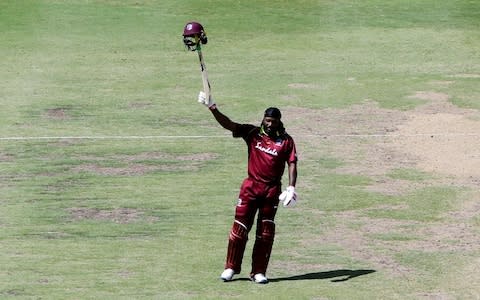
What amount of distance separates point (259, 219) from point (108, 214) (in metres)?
4.36

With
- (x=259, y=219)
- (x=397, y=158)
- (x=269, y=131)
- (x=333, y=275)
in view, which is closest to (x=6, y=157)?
(x=397, y=158)

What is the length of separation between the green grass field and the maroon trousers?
0.43 m

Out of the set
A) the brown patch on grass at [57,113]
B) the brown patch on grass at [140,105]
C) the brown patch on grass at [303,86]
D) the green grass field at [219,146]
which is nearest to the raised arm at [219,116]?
the green grass field at [219,146]

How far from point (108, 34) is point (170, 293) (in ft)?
57.6

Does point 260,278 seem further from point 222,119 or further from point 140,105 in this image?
point 140,105

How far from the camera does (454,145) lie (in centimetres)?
2514

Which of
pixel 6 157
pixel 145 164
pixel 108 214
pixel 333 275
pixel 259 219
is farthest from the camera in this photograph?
pixel 6 157

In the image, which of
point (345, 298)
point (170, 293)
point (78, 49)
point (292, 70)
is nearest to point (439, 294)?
point (345, 298)

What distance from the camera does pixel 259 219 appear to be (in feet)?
57.4

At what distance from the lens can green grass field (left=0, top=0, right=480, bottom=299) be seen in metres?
18.1

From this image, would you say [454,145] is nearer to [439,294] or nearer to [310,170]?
[310,170]

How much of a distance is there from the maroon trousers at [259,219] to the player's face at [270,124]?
2.45 ft

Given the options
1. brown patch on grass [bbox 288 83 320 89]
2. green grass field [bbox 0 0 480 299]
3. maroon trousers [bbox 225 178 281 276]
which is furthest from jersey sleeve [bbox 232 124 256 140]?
brown patch on grass [bbox 288 83 320 89]

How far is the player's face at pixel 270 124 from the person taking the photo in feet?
56.9
